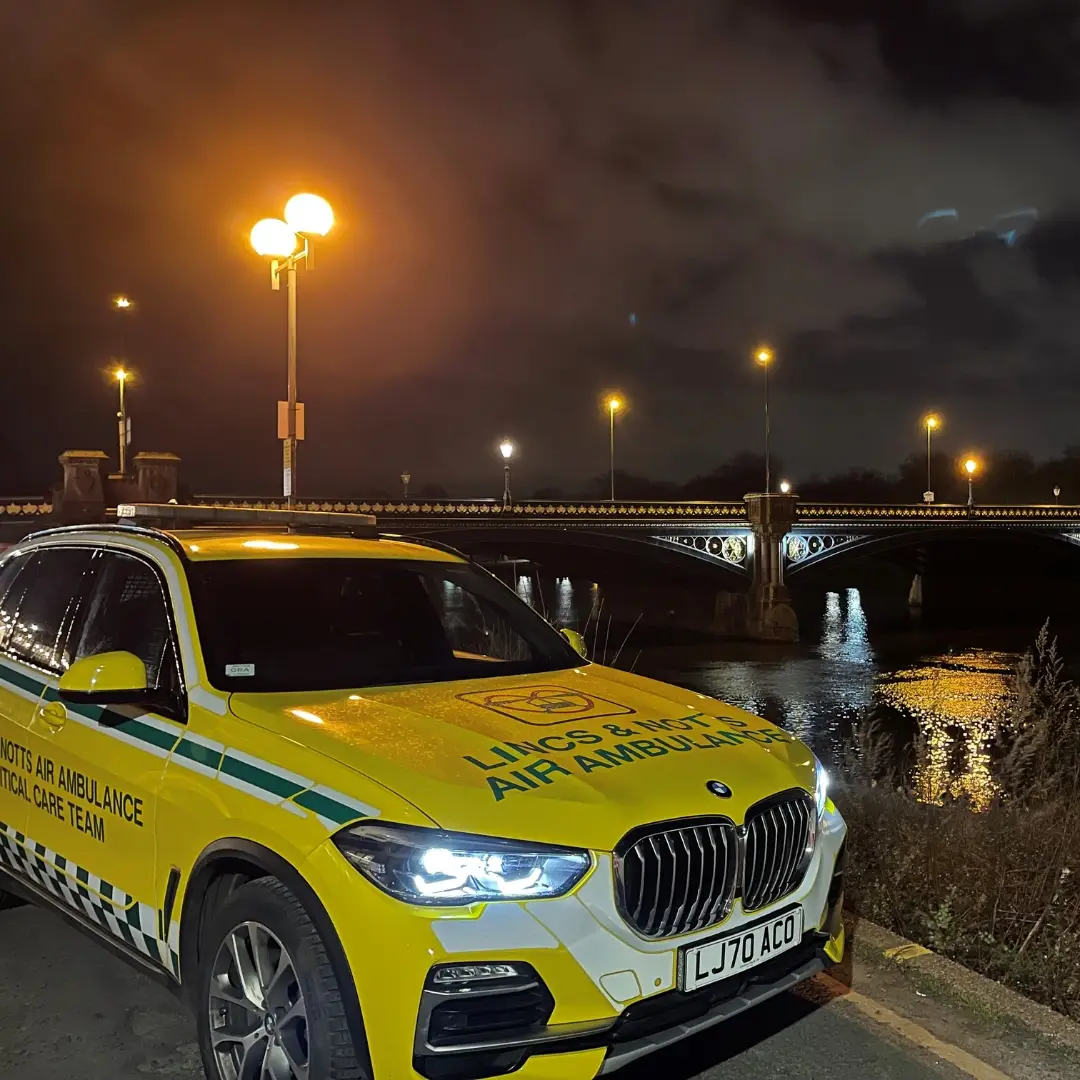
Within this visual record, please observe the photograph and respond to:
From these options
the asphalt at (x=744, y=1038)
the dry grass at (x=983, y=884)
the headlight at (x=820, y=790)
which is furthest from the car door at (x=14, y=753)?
the dry grass at (x=983, y=884)

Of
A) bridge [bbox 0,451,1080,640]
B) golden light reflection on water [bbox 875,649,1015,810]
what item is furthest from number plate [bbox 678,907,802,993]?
bridge [bbox 0,451,1080,640]

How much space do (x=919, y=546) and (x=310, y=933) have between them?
58.0 metres

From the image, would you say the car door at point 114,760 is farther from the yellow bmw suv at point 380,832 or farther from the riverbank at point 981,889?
the riverbank at point 981,889

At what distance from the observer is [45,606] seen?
431 cm

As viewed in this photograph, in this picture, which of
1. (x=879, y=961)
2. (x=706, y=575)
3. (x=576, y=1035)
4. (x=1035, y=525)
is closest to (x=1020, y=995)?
(x=879, y=961)

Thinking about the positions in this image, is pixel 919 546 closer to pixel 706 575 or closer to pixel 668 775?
pixel 706 575

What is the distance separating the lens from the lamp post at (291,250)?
32.7 feet

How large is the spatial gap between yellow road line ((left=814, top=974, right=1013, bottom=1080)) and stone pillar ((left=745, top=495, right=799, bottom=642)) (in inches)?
1549

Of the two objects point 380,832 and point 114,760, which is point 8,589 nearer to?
point 114,760

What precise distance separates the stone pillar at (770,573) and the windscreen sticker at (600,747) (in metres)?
40.1

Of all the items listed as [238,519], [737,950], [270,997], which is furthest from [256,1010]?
[238,519]

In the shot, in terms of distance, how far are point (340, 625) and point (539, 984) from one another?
1.96 metres

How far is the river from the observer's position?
66.9ft

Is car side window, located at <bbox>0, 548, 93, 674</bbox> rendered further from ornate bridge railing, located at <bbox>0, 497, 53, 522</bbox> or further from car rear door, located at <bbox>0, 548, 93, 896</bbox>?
ornate bridge railing, located at <bbox>0, 497, 53, 522</bbox>
